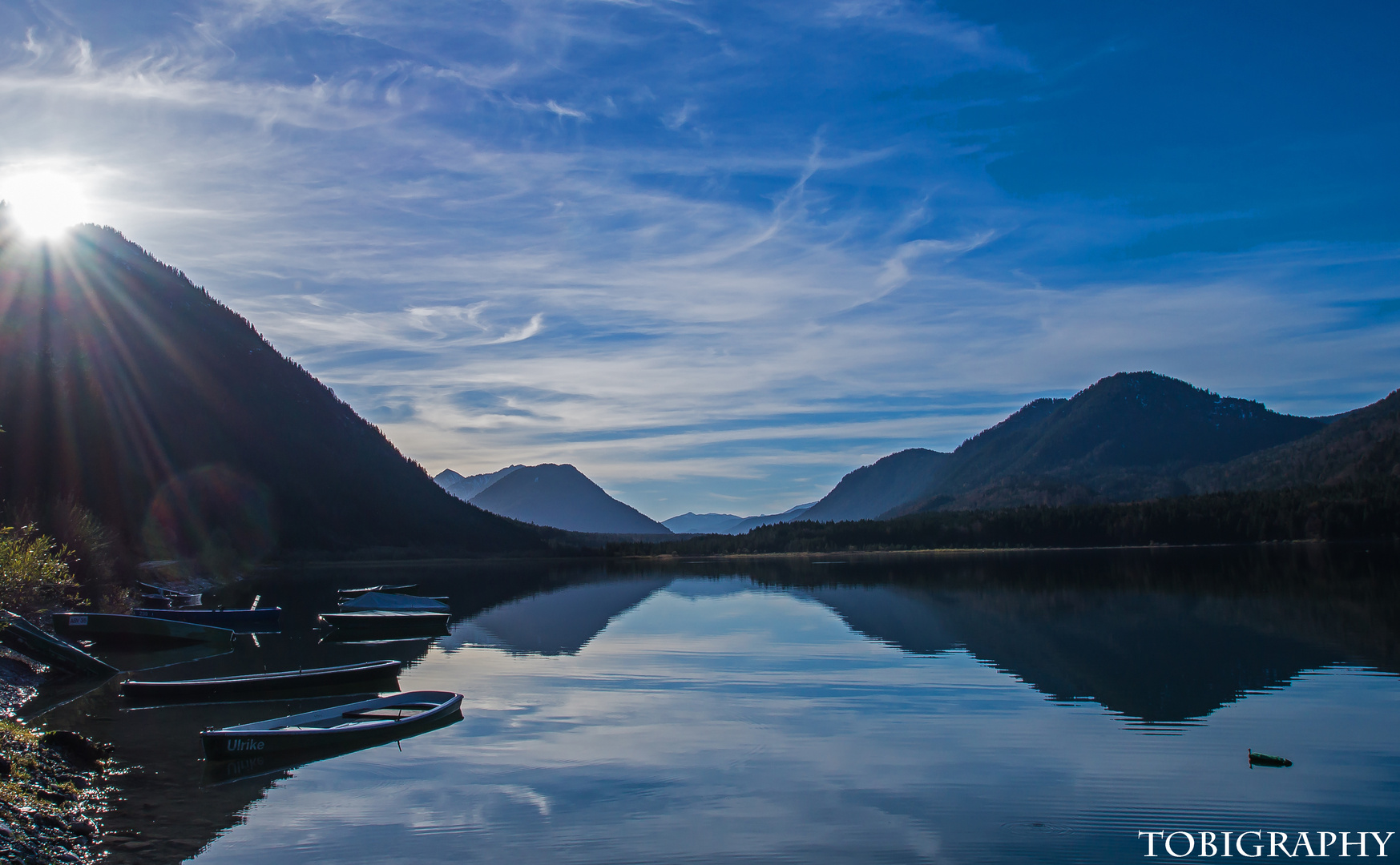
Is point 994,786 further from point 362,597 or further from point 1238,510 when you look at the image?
point 1238,510

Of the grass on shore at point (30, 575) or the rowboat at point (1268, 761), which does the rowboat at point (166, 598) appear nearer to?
the grass on shore at point (30, 575)

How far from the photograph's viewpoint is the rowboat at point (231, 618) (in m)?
45.6

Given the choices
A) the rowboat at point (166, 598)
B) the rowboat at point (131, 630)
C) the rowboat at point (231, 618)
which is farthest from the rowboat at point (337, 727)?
the rowboat at point (166, 598)

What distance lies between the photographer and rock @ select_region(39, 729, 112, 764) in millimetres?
17484

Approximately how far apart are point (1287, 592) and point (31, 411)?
144 meters

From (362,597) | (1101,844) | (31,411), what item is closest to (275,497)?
(31,411)

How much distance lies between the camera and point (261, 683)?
26.4 metres

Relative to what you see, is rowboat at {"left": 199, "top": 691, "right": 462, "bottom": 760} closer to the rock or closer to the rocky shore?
the rock

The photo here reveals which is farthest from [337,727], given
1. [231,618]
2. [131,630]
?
[231,618]

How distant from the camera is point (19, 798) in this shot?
13.7 m

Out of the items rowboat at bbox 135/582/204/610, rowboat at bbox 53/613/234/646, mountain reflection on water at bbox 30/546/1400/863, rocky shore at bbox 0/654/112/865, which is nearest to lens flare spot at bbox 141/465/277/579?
rowboat at bbox 135/582/204/610

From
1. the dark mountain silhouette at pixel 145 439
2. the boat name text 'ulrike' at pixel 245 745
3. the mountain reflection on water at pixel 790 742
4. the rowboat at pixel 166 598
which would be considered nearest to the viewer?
the mountain reflection on water at pixel 790 742

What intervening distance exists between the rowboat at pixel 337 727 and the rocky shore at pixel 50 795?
2.22 m

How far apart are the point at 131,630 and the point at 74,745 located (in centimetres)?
2298
